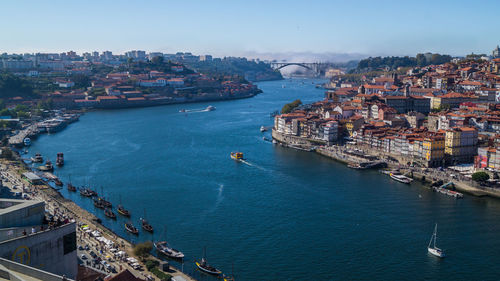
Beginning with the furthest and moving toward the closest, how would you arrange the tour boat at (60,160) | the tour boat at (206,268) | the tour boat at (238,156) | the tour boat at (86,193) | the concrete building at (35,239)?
the tour boat at (238,156) < the tour boat at (60,160) < the tour boat at (86,193) < the tour boat at (206,268) < the concrete building at (35,239)

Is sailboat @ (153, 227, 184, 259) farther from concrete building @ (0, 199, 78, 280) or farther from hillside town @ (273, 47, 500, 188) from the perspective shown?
hillside town @ (273, 47, 500, 188)

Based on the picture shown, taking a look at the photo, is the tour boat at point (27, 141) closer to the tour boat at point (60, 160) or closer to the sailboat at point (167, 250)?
the tour boat at point (60, 160)

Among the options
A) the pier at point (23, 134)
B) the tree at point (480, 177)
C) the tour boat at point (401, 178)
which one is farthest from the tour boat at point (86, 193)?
the tree at point (480, 177)

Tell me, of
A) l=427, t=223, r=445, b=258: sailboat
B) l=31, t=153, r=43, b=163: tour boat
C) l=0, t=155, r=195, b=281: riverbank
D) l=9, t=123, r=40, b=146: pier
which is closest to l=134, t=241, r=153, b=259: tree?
l=0, t=155, r=195, b=281: riverbank

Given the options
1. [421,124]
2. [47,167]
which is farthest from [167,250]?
[421,124]

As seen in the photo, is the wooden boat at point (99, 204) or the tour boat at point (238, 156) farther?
the tour boat at point (238, 156)

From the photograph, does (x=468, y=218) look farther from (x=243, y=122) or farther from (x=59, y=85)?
(x=59, y=85)
